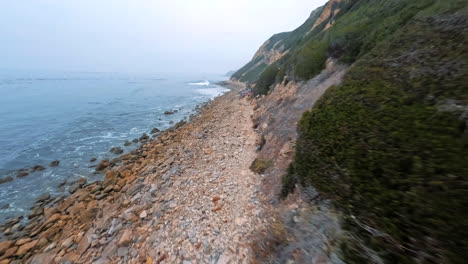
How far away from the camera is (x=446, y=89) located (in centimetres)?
436

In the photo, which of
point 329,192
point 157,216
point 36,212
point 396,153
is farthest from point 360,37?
point 36,212

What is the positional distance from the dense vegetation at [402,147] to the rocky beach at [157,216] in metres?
2.41

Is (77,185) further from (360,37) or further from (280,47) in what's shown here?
(280,47)

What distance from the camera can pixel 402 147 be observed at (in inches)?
153

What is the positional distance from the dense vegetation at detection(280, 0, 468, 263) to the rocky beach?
2414mm

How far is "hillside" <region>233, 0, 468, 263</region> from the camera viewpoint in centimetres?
286

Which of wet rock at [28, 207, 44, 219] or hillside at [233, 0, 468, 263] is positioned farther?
wet rock at [28, 207, 44, 219]

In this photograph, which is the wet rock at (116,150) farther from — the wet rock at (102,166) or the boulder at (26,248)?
the boulder at (26,248)

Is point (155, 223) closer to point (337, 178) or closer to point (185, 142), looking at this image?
point (337, 178)

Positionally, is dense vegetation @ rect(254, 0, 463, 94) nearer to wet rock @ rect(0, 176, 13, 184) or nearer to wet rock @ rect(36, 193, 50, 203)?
wet rock @ rect(36, 193, 50, 203)

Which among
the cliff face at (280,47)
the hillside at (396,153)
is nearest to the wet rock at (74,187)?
the hillside at (396,153)

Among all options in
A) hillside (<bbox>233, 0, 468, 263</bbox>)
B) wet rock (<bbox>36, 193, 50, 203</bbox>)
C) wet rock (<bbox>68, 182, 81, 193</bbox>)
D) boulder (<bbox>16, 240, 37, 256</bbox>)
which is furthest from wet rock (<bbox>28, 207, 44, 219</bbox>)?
hillside (<bbox>233, 0, 468, 263</bbox>)

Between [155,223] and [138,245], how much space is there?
850 millimetres

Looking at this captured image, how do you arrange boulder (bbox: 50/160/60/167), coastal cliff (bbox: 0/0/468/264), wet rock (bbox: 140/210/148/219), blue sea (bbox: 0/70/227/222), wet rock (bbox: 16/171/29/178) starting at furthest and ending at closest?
1. boulder (bbox: 50/160/60/167)
2. wet rock (bbox: 16/171/29/178)
3. blue sea (bbox: 0/70/227/222)
4. wet rock (bbox: 140/210/148/219)
5. coastal cliff (bbox: 0/0/468/264)
